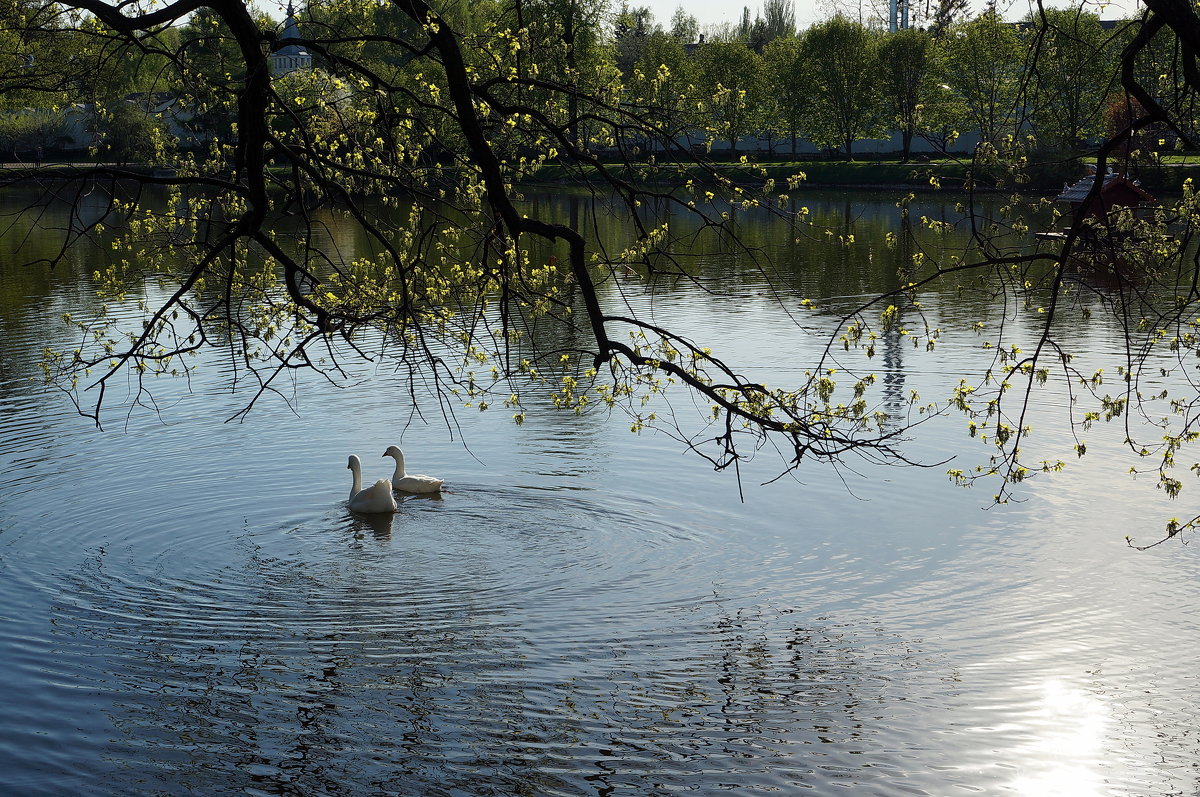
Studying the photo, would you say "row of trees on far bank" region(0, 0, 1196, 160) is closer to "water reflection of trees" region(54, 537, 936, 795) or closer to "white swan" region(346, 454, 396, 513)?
"white swan" region(346, 454, 396, 513)

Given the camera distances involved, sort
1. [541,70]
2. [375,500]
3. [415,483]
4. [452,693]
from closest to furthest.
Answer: [452,693] < [541,70] < [375,500] < [415,483]

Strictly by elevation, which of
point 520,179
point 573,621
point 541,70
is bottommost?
point 573,621

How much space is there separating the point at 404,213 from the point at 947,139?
5405 cm

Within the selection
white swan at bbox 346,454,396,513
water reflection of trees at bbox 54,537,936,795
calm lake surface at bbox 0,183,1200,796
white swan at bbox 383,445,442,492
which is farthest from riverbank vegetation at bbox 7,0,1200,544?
white swan at bbox 383,445,442,492

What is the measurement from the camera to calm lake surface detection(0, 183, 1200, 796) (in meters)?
8.54

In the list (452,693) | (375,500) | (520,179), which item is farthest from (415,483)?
(452,693)

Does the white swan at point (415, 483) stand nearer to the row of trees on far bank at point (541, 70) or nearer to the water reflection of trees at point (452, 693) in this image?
the water reflection of trees at point (452, 693)

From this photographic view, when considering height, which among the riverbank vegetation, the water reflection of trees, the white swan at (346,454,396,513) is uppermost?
the riverbank vegetation

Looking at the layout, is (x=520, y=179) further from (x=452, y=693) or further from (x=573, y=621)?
(x=452, y=693)

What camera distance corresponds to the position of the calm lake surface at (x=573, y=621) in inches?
336

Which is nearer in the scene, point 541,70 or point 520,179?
point 541,70

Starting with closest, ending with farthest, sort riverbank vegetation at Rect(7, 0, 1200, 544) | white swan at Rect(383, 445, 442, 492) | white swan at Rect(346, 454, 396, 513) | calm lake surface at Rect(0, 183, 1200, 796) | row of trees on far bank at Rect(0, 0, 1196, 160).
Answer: riverbank vegetation at Rect(7, 0, 1200, 544)
calm lake surface at Rect(0, 183, 1200, 796)
row of trees on far bank at Rect(0, 0, 1196, 160)
white swan at Rect(346, 454, 396, 513)
white swan at Rect(383, 445, 442, 492)

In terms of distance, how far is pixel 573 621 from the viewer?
11.0m

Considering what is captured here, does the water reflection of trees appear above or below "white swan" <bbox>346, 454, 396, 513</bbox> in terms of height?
below
